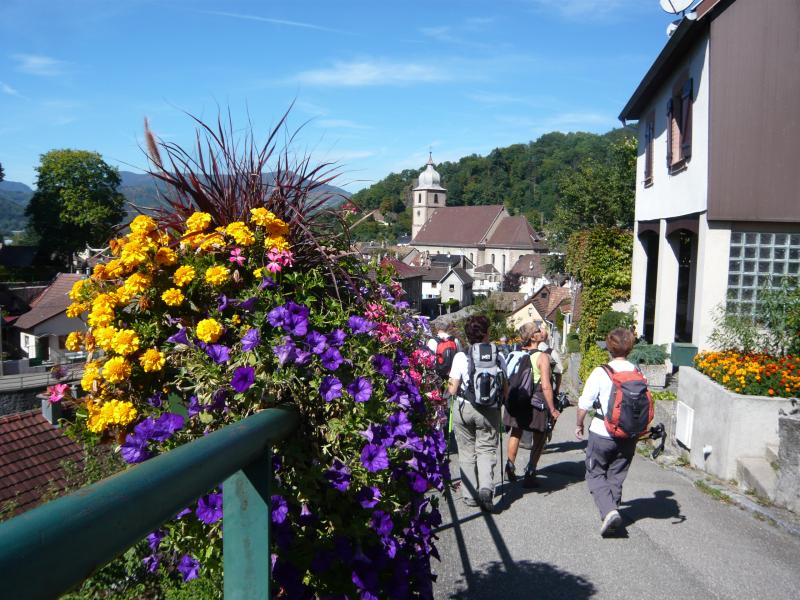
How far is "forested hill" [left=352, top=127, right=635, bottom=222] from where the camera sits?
5777 inches

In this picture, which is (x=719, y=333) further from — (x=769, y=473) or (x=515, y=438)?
(x=515, y=438)

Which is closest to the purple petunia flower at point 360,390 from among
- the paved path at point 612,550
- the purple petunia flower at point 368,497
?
the purple petunia flower at point 368,497

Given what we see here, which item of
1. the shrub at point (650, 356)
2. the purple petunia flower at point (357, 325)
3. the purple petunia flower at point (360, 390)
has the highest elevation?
the purple petunia flower at point (357, 325)

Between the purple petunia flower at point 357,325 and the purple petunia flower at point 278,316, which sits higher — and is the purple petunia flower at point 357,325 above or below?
below

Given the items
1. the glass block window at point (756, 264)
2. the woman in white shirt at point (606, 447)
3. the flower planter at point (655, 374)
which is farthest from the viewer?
the flower planter at point (655, 374)

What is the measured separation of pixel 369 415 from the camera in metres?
1.85

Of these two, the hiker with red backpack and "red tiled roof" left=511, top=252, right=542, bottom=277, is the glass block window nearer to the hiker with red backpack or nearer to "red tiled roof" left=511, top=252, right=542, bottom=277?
the hiker with red backpack

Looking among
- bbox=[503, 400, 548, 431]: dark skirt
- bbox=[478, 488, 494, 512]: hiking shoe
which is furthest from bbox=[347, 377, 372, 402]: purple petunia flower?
bbox=[503, 400, 548, 431]: dark skirt

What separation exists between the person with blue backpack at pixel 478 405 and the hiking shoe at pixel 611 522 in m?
1.05

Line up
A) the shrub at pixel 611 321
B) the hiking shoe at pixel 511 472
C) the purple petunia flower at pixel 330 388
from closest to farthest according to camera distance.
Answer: the purple petunia flower at pixel 330 388 < the hiking shoe at pixel 511 472 < the shrub at pixel 611 321

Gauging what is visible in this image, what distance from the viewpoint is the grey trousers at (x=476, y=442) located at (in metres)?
6.17

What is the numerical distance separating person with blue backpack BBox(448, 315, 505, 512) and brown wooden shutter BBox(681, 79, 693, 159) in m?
7.14

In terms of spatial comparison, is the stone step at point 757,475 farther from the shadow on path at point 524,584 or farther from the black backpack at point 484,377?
the shadow on path at point 524,584

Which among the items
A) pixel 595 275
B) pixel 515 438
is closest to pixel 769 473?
pixel 515 438
